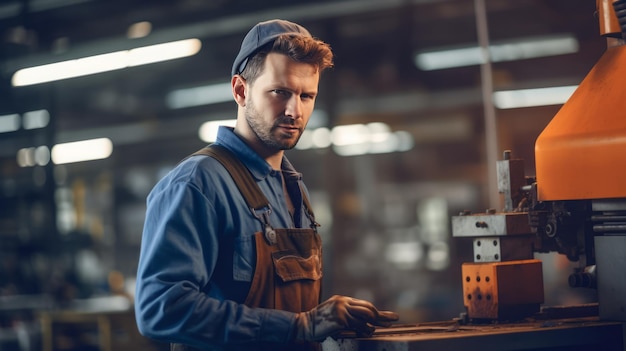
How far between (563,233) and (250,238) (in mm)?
880

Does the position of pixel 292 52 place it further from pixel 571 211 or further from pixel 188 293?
pixel 571 211

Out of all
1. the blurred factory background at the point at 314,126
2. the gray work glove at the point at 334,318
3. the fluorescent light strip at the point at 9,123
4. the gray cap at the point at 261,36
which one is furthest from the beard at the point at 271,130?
the fluorescent light strip at the point at 9,123

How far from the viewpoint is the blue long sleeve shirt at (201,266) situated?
5.24 ft

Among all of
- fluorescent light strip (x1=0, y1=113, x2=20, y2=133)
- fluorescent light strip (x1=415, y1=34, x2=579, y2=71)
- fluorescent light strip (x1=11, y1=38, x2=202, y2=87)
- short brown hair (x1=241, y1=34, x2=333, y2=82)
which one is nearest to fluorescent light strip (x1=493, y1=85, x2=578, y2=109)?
fluorescent light strip (x1=415, y1=34, x2=579, y2=71)

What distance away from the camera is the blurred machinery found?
72.4 inches

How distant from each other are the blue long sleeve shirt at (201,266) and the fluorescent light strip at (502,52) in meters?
3.12

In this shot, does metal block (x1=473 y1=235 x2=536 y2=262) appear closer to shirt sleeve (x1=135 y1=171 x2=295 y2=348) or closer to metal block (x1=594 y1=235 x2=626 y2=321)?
metal block (x1=594 y1=235 x2=626 y2=321)

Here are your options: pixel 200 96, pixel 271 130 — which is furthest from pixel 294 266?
pixel 200 96

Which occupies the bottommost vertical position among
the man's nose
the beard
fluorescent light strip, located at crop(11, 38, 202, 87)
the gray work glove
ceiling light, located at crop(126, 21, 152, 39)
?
the gray work glove

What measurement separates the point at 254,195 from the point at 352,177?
4206 mm

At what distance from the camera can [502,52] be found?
5.11m

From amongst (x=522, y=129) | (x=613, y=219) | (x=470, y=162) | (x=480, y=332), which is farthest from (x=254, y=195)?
(x=470, y=162)

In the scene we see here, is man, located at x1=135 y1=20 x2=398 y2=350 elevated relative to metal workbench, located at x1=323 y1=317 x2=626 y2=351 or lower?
elevated

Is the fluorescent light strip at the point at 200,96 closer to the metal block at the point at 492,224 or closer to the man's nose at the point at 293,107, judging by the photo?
the metal block at the point at 492,224
